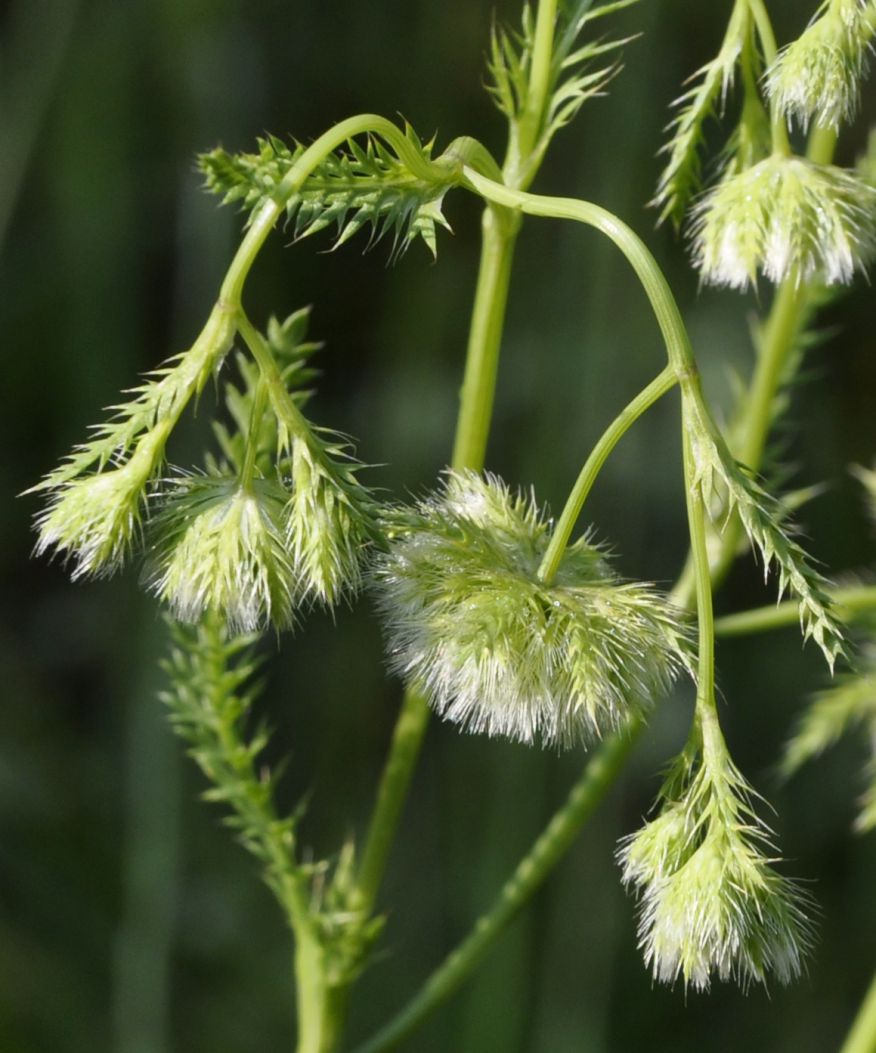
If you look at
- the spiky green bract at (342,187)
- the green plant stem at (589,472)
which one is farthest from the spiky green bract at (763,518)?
the spiky green bract at (342,187)

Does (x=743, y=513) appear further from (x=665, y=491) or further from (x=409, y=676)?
(x=665, y=491)

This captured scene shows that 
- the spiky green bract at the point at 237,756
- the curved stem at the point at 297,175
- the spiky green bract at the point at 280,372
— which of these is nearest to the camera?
the curved stem at the point at 297,175

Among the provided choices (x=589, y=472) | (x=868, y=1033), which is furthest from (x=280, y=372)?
(x=868, y=1033)

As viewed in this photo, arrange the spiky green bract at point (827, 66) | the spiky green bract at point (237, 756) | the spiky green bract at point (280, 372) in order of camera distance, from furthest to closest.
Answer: the spiky green bract at point (237, 756)
the spiky green bract at point (280, 372)
the spiky green bract at point (827, 66)

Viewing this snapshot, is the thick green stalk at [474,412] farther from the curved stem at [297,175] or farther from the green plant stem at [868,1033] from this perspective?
the green plant stem at [868,1033]

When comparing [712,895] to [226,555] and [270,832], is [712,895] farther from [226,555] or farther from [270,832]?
[270,832]

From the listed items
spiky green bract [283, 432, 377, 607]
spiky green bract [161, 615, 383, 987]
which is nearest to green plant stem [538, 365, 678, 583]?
spiky green bract [283, 432, 377, 607]

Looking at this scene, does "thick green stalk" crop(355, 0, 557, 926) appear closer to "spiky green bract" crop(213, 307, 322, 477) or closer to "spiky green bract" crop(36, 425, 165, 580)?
"spiky green bract" crop(213, 307, 322, 477)

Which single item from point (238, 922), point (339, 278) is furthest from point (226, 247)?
point (238, 922)
